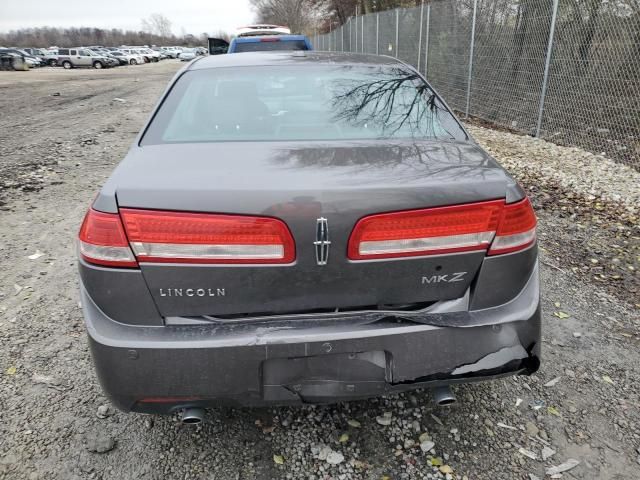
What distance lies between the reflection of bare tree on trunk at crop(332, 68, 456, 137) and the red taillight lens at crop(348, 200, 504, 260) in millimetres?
724

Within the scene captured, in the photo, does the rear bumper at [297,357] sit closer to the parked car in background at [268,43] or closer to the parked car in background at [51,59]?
the parked car in background at [268,43]

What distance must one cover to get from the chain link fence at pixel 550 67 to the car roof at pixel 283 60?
195 inches

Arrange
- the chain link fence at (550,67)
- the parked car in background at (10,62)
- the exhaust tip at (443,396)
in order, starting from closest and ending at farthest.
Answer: the exhaust tip at (443,396), the chain link fence at (550,67), the parked car in background at (10,62)

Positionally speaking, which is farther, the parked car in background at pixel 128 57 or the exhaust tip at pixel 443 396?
the parked car in background at pixel 128 57

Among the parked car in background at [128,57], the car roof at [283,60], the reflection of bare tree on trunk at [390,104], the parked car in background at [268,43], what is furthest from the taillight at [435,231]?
the parked car in background at [128,57]

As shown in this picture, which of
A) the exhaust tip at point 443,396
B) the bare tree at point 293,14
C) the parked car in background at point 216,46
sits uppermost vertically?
the bare tree at point 293,14

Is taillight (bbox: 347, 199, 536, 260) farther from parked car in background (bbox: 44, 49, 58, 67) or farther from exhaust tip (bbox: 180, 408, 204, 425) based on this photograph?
parked car in background (bbox: 44, 49, 58, 67)

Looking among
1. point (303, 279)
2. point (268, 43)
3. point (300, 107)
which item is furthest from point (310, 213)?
point (268, 43)

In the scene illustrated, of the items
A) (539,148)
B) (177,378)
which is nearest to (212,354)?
(177,378)

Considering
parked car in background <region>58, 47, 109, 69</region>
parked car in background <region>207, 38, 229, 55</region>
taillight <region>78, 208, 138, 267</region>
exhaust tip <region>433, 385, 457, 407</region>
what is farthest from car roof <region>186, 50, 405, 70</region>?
parked car in background <region>58, 47, 109, 69</region>

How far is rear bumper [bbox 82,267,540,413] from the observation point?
1652mm

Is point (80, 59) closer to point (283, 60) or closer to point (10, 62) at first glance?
point (10, 62)

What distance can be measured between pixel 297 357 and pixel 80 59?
51.2 m

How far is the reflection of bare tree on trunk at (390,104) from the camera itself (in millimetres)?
2387
